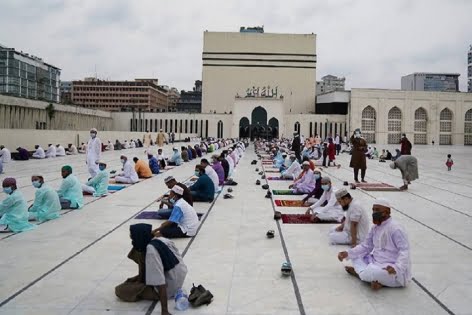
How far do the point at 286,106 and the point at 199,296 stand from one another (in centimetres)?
6278

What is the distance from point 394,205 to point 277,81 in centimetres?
5773

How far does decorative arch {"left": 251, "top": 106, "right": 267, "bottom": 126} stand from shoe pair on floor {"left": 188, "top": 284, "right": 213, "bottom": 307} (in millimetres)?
51333

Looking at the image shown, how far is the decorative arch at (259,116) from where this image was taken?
2173 inches

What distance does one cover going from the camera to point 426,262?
5535 millimetres

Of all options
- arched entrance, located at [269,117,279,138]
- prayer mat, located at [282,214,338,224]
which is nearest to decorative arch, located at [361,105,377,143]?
arched entrance, located at [269,117,279,138]

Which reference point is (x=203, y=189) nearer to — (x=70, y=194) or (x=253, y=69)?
(x=70, y=194)

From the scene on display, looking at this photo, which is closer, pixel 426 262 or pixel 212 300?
pixel 212 300

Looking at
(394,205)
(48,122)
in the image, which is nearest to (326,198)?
(394,205)

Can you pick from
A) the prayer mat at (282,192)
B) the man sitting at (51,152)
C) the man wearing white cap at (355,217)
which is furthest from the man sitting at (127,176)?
the man sitting at (51,152)

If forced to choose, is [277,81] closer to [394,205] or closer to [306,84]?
[306,84]

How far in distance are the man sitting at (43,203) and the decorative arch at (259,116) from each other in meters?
48.2

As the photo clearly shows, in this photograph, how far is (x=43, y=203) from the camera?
7.58m

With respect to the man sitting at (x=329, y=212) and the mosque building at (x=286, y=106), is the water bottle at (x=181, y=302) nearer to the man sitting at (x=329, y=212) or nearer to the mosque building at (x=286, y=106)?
the man sitting at (x=329, y=212)

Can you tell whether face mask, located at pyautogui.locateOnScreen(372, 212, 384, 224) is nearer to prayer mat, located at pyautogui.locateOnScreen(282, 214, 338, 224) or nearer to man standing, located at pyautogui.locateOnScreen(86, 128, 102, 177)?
prayer mat, located at pyautogui.locateOnScreen(282, 214, 338, 224)
